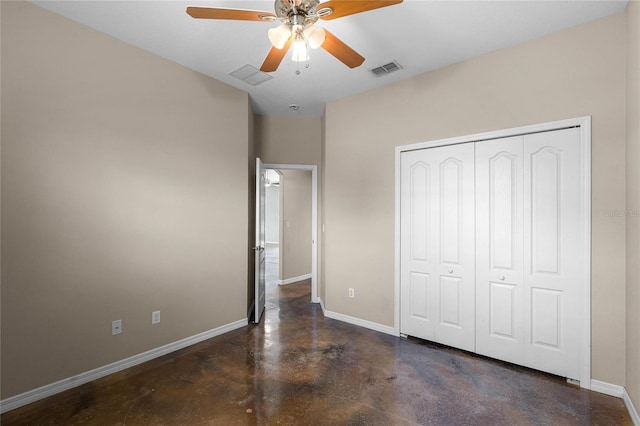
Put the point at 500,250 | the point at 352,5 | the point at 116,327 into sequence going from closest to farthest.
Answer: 1. the point at 352,5
2. the point at 116,327
3. the point at 500,250

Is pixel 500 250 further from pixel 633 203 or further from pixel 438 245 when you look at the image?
pixel 633 203

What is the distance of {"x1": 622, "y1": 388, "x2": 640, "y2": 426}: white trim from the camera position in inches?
75.6

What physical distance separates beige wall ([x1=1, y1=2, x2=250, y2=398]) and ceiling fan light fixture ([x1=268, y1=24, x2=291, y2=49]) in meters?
1.66

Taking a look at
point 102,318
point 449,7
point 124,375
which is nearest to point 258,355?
point 124,375

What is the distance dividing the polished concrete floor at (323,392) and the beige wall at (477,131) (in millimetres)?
602

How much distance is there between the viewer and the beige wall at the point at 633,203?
195 cm

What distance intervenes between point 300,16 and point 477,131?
6.64 ft

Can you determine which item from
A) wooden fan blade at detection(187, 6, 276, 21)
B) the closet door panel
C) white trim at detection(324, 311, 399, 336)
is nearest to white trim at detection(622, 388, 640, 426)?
the closet door panel

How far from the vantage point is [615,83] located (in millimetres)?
2262

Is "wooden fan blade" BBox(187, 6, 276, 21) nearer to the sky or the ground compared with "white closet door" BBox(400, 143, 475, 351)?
nearer to the sky

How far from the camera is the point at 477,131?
114 inches

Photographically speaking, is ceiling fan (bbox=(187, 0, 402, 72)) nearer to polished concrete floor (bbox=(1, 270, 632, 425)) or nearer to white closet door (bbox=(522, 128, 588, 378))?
white closet door (bbox=(522, 128, 588, 378))

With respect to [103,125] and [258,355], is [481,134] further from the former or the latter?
[103,125]

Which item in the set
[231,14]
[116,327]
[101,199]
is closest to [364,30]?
[231,14]
